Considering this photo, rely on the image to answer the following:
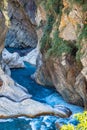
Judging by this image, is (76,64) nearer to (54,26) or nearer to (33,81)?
(54,26)

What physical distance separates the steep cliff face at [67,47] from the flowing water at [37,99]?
51 cm

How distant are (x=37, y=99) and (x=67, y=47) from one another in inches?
125

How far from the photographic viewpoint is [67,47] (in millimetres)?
14250

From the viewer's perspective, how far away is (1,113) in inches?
520

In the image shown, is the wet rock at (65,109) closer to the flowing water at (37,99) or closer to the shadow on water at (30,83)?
the flowing water at (37,99)

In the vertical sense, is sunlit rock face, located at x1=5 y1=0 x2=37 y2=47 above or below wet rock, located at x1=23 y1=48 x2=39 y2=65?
above

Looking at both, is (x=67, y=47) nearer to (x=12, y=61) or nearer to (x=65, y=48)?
(x=65, y=48)

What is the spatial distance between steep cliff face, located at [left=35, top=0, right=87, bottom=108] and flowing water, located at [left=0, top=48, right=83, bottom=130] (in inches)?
20.2

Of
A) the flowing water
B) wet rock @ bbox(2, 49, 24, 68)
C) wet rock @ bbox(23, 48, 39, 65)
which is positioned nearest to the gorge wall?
the flowing water

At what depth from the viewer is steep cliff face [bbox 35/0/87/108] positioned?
1256 cm

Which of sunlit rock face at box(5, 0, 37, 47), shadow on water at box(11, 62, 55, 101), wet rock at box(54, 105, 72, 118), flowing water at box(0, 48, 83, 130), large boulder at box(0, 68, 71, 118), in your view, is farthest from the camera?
sunlit rock face at box(5, 0, 37, 47)

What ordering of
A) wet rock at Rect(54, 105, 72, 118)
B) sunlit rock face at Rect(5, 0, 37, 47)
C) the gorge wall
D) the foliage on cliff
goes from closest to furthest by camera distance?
the foliage on cliff < the gorge wall < wet rock at Rect(54, 105, 72, 118) < sunlit rock face at Rect(5, 0, 37, 47)

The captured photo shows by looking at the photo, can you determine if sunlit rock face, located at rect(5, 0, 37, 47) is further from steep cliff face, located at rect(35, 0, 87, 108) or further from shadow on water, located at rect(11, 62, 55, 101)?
steep cliff face, located at rect(35, 0, 87, 108)

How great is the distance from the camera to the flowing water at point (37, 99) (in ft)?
40.6
